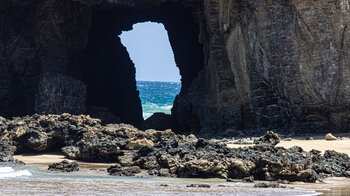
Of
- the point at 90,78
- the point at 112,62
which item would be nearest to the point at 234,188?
the point at 90,78

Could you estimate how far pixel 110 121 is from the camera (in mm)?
25000

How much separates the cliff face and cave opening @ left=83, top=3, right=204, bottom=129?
0.07 m

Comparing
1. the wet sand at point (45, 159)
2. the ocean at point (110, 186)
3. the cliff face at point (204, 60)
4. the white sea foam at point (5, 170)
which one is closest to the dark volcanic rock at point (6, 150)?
the wet sand at point (45, 159)

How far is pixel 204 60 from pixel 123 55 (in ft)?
31.8

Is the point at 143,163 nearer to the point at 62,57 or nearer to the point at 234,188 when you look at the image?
the point at 234,188

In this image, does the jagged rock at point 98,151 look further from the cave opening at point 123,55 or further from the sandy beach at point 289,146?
the cave opening at point 123,55

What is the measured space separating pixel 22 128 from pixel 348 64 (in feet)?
35.2

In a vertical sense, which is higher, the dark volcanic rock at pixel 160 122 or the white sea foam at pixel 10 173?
the dark volcanic rock at pixel 160 122

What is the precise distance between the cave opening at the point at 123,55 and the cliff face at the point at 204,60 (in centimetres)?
7

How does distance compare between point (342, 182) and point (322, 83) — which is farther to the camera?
point (322, 83)

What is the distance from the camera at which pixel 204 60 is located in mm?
24750

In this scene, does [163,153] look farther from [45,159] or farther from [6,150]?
[6,150]

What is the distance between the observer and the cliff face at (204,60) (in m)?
16.7

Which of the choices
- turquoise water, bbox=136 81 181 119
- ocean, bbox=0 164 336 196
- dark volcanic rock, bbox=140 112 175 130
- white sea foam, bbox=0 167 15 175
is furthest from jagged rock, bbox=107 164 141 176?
turquoise water, bbox=136 81 181 119
